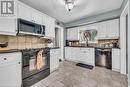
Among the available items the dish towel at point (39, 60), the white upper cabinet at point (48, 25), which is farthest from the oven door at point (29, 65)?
the white upper cabinet at point (48, 25)

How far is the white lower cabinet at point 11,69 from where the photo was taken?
1.60 metres

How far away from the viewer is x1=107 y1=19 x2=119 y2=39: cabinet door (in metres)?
3.43

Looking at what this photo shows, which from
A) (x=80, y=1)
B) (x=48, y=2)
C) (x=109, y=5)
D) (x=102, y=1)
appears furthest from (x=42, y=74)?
(x=109, y=5)

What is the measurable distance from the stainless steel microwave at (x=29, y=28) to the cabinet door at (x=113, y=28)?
2902 mm

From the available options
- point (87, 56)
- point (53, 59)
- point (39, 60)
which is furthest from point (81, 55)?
point (39, 60)

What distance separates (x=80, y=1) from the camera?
2.78 m

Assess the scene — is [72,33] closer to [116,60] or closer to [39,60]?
[116,60]

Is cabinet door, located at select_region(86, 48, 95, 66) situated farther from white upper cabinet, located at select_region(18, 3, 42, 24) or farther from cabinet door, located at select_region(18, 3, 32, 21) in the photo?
cabinet door, located at select_region(18, 3, 32, 21)

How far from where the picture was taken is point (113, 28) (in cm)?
352

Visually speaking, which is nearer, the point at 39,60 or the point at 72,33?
the point at 39,60

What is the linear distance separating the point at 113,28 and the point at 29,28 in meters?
3.41

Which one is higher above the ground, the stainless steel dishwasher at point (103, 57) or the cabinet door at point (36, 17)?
the cabinet door at point (36, 17)

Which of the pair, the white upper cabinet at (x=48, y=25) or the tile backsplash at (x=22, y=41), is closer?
the tile backsplash at (x=22, y=41)

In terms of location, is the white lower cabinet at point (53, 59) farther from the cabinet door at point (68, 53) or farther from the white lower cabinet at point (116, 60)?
the white lower cabinet at point (116, 60)
